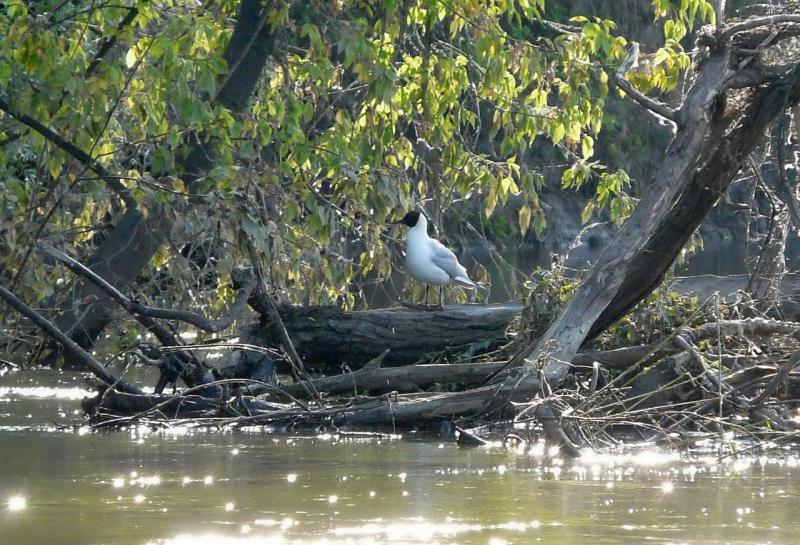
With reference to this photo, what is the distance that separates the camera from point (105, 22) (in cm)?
820

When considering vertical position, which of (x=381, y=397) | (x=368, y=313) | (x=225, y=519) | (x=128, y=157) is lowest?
(x=225, y=519)

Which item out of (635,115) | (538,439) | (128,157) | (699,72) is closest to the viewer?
(538,439)

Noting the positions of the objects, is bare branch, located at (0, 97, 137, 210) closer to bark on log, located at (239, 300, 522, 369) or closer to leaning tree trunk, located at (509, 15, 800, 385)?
bark on log, located at (239, 300, 522, 369)

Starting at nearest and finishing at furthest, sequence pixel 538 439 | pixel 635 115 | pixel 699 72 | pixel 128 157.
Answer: pixel 538 439 → pixel 699 72 → pixel 128 157 → pixel 635 115

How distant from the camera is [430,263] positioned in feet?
36.8

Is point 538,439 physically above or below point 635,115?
below

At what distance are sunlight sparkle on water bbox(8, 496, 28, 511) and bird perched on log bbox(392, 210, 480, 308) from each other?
5.60 m

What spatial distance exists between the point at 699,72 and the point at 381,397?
9.42 ft

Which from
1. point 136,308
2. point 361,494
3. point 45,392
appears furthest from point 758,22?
point 45,392

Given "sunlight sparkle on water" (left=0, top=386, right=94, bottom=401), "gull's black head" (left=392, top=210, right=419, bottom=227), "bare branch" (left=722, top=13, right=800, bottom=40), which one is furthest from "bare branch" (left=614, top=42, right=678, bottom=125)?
"sunlight sparkle on water" (left=0, top=386, right=94, bottom=401)

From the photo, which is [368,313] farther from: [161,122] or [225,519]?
[225,519]

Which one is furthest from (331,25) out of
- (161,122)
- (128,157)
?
(128,157)

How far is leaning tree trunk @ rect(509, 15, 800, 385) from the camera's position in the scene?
7.72 meters

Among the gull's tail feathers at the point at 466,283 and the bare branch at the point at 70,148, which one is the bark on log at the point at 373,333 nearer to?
the gull's tail feathers at the point at 466,283
